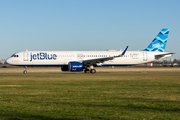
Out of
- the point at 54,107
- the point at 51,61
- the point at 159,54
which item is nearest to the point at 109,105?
the point at 54,107

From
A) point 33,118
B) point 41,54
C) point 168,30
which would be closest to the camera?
point 33,118

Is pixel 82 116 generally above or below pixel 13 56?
below

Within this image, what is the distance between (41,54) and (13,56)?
5.27 metres

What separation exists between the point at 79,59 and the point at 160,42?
1904 centimetres

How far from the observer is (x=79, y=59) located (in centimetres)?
4675

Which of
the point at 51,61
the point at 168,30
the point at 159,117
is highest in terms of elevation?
the point at 168,30

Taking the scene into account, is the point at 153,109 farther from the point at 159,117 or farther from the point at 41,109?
the point at 41,109

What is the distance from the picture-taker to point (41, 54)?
45.0 m

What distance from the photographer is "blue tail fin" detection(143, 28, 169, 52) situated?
53.2 meters

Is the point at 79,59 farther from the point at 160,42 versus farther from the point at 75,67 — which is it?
the point at 160,42

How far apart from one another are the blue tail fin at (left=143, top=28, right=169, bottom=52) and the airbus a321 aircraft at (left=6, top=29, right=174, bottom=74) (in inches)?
54.3

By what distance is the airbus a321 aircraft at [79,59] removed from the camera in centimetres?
4378

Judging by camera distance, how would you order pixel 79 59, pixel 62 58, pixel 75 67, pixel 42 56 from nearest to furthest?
pixel 75 67
pixel 42 56
pixel 62 58
pixel 79 59

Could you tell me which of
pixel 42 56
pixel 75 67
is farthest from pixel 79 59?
pixel 42 56
